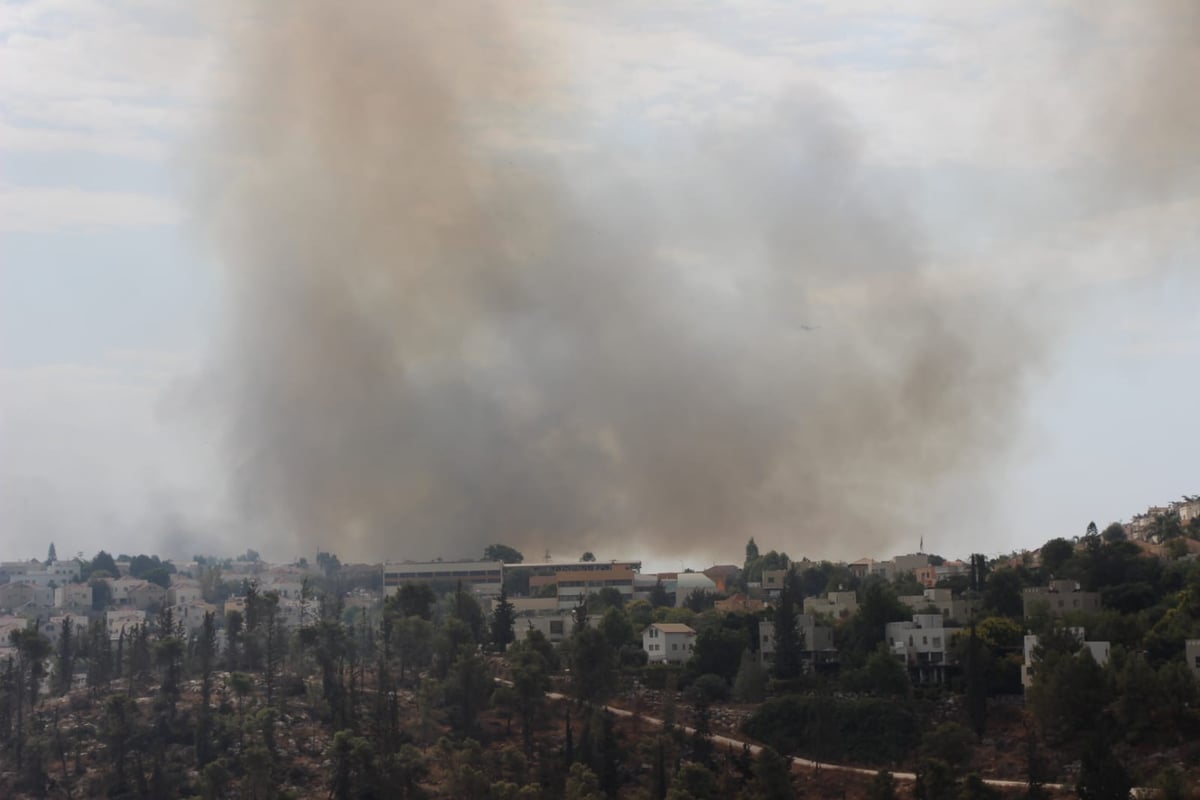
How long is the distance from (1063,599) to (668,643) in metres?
15.4

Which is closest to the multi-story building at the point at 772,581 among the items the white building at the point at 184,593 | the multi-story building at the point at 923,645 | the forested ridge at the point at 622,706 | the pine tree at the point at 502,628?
the forested ridge at the point at 622,706

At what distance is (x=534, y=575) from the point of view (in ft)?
363

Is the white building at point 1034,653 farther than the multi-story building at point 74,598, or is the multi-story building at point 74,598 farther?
the multi-story building at point 74,598

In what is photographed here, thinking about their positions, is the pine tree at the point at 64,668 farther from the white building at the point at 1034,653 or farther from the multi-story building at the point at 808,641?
the white building at the point at 1034,653

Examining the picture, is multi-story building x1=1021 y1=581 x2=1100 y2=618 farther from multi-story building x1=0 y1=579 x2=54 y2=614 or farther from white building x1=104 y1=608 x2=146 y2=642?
multi-story building x1=0 y1=579 x2=54 y2=614

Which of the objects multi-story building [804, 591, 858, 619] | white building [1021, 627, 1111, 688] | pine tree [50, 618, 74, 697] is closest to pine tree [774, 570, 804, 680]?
white building [1021, 627, 1111, 688]

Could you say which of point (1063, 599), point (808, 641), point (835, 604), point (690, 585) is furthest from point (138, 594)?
point (1063, 599)

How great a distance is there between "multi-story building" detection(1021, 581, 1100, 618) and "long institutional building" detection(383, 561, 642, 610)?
101 ft

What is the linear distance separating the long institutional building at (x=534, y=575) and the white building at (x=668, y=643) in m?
23.2

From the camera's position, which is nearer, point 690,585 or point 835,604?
point 835,604

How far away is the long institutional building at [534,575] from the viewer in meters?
104

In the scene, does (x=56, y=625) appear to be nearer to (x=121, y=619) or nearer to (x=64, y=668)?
(x=121, y=619)

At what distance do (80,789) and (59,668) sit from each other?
48.0 feet

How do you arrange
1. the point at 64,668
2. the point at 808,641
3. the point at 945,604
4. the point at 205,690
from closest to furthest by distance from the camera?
the point at 205,690
the point at 808,641
the point at 64,668
the point at 945,604
